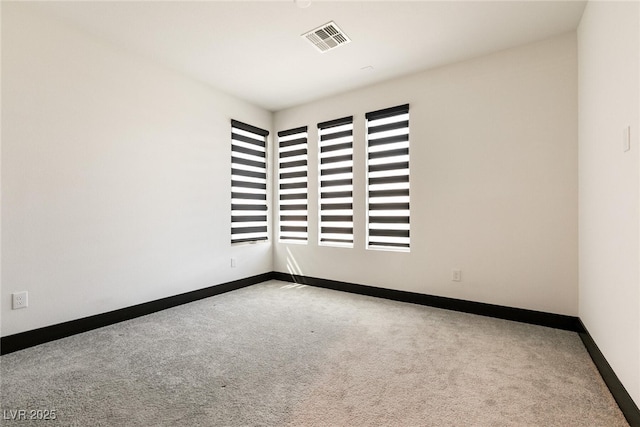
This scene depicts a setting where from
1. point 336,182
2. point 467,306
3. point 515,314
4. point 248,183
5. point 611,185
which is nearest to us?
point 611,185

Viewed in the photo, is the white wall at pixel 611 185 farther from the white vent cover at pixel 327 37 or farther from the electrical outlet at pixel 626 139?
the white vent cover at pixel 327 37

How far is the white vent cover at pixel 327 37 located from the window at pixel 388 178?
3.74ft

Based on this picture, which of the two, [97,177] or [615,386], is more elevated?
[97,177]

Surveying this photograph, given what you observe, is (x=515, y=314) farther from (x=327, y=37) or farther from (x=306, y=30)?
(x=306, y=30)

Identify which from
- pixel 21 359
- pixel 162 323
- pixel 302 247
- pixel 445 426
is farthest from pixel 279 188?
pixel 445 426

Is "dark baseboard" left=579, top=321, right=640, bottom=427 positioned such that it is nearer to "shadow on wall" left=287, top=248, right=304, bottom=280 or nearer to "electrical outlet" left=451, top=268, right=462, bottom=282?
"electrical outlet" left=451, top=268, right=462, bottom=282

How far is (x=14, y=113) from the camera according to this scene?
2381 millimetres

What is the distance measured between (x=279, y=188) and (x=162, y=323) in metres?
2.64

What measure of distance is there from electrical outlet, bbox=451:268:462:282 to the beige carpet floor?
0.44 metres

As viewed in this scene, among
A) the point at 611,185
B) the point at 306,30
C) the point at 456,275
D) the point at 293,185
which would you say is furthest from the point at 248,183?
the point at 611,185

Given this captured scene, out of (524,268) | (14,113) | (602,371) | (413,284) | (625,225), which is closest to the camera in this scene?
(625,225)

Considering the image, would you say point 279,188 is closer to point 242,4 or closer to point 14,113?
point 242,4

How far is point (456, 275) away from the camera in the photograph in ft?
11.1

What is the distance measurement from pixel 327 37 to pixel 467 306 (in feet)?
10.6
